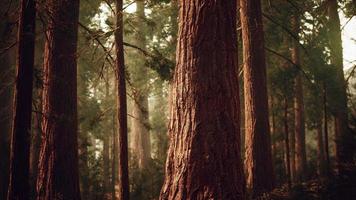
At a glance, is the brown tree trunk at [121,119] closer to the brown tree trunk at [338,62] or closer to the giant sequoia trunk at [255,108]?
the giant sequoia trunk at [255,108]

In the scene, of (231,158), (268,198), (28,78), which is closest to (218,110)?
(231,158)

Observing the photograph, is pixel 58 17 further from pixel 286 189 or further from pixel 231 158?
pixel 286 189

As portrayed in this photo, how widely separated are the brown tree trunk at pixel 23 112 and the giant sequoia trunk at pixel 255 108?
16.5ft

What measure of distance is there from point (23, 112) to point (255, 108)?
5.42 m

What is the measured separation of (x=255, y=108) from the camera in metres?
8.30

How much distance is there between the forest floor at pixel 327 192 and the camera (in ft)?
21.4

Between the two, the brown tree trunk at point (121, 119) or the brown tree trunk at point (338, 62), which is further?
the brown tree trunk at point (338, 62)

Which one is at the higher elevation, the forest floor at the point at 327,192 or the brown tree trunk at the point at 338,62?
the brown tree trunk at the point at 338,62

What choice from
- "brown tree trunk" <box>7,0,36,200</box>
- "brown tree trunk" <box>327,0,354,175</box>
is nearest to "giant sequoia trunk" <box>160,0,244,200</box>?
"brown tree trunk" <box>7,0,36,200</box>

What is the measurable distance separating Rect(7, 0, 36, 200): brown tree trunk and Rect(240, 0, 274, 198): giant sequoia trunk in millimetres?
5025

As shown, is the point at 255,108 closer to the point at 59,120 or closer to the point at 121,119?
the point at 121,119

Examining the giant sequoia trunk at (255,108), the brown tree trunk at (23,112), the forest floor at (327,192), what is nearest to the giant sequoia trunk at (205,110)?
the brown tree trunk at (23,112)

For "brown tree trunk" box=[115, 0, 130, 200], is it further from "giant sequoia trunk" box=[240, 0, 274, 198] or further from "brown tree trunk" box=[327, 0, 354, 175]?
"brown tree trunk" box=[327, 0, 354, 175]

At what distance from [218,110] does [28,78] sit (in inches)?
120
